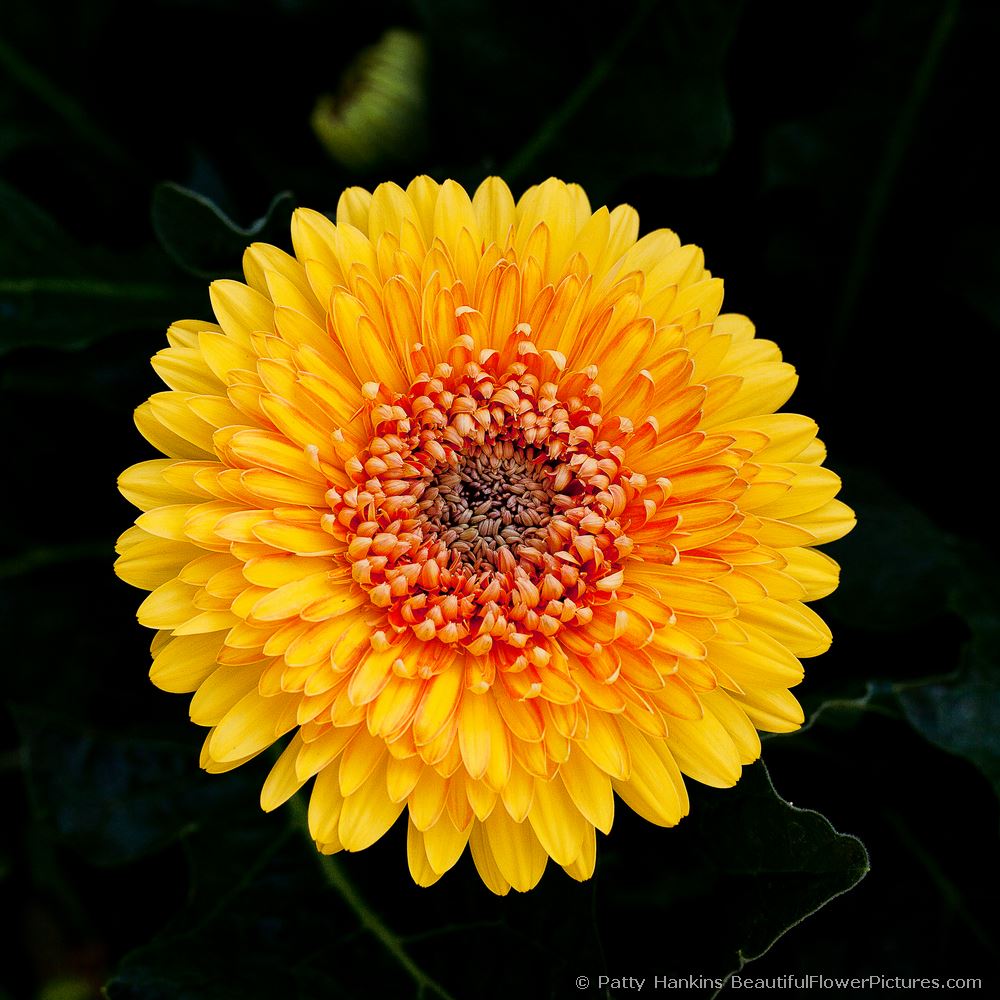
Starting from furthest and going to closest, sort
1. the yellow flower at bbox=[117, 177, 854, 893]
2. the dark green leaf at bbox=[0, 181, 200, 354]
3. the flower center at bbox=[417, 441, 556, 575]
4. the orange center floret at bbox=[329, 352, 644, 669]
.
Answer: the dark green leaf at bbox=[0, 181, 200, 354], the flower center at bbox=[417, 441, 556, 575], the orange center floret at bbox=[329, 352, 644, 669], the yellow flower at bbox=[117, 177, 854, 893]

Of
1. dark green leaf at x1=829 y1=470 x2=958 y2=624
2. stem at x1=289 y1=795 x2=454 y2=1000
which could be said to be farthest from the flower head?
stem at x1=289 y1=795 x2=454 y2=1000

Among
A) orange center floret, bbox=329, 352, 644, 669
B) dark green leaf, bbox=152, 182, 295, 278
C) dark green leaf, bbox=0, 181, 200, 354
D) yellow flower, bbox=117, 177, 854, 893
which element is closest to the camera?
yellow flower, bbox=117, 177, 854, 893

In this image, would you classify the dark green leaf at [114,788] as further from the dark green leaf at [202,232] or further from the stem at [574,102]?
the stem at [574,102]

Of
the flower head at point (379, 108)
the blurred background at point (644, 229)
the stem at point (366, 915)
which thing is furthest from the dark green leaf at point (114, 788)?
the flower head at point (379, 108)

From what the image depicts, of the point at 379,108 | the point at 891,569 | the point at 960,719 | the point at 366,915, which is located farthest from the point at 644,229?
the point at 366,915

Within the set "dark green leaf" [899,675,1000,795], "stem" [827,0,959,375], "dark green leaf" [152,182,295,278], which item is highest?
"dark green leaf" [152,182,295,278]

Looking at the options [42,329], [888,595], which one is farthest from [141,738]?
[888,595]

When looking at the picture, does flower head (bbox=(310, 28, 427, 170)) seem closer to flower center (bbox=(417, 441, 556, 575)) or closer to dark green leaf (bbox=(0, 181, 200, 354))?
dark green leaf (bbox=(0, 181, 200, 354))
